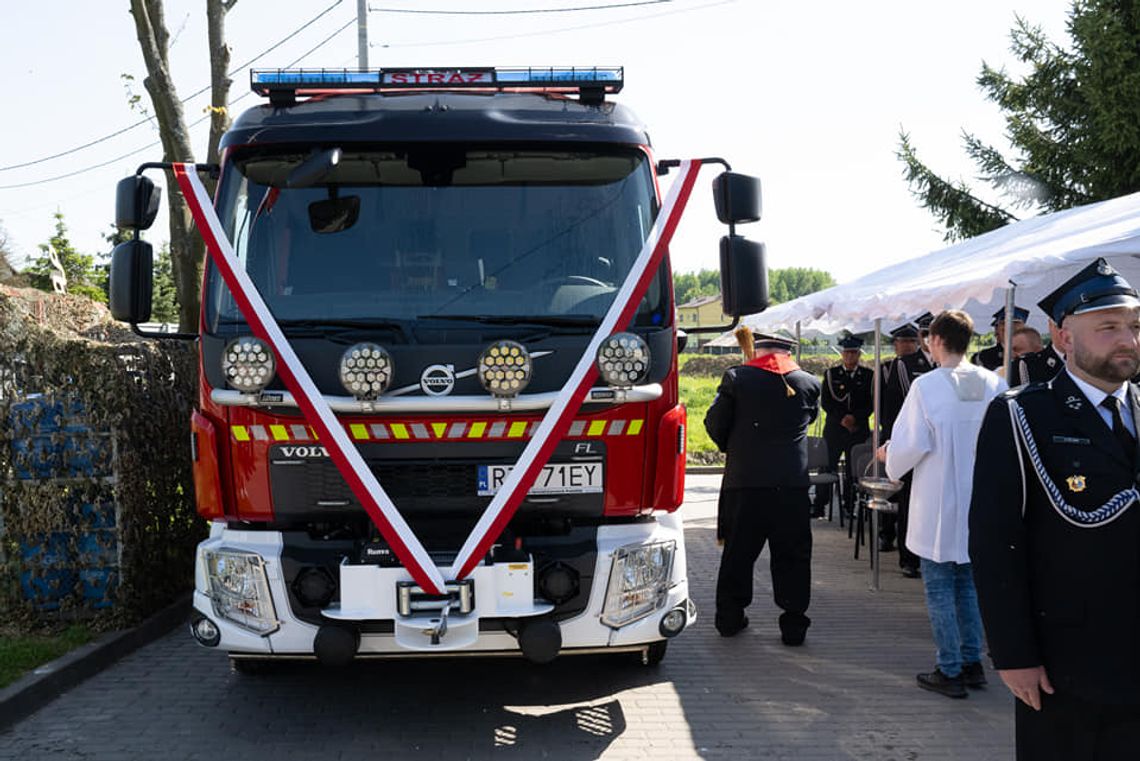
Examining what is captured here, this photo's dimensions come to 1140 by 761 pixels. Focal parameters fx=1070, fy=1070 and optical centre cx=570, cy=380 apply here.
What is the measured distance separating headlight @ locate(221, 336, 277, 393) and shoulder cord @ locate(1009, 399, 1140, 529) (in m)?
2.89

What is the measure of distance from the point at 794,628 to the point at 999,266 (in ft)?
8.65

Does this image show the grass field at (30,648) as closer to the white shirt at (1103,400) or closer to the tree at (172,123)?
the tree at (172,123)

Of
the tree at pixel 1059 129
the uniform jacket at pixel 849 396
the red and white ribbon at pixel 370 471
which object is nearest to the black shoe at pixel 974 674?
the red and white ribbon at pixel 370 471

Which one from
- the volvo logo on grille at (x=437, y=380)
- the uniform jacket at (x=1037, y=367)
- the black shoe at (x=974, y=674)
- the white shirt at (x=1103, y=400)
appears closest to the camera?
the white shirt at (x=1103, y=400)

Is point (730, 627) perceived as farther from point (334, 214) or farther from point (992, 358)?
point (992, 358)

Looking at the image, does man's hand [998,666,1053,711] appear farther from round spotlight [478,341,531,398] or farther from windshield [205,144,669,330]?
windshield [205,144,669,330]

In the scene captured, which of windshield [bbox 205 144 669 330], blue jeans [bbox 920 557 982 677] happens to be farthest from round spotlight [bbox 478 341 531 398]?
blue jeans [bbox 920 557 982 677]

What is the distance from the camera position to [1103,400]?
2.98 m

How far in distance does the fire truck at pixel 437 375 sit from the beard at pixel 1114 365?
6.52 ft

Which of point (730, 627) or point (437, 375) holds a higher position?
point (437, 375)

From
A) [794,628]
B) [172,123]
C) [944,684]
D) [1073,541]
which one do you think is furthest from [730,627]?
[172,123]

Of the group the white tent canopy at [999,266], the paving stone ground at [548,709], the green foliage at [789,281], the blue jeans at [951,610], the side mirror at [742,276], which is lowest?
the paving stone ground at [548,709]

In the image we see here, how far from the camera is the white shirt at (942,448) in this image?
18.2 feet

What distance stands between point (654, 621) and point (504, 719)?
99 centimetres
